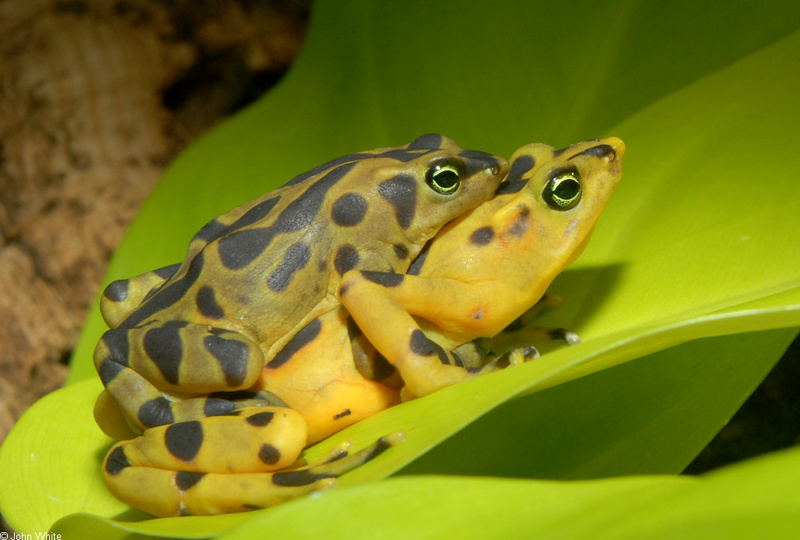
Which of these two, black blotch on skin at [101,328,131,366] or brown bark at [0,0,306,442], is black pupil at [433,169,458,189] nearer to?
black blotch on skin at [101,328,131,366]

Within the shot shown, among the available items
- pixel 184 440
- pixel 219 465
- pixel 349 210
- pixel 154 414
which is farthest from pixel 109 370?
pixel 349 210

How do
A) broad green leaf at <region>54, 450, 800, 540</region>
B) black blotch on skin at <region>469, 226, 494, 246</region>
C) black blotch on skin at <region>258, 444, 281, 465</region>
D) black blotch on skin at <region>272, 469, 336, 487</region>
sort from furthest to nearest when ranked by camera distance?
black blotch on skin at <region>469, 226, 494, 246</region> → black blotch on skin at <region>258, 444, 281, 465</region> → black blotch on skin at <region>272, 469, 336, 487</region> → broad green leaf at <region>54, 450, 800, 540</region>

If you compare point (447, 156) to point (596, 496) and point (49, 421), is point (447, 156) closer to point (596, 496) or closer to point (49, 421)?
point (596, 496)

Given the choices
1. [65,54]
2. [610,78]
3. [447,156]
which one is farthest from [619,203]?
[65,54]

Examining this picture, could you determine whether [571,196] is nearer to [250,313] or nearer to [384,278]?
[384,278]

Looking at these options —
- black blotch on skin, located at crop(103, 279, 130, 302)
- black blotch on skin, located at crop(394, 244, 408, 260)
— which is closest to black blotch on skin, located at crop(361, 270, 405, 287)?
black blotch on skin, located at crop(394, 244, 408, 260)
